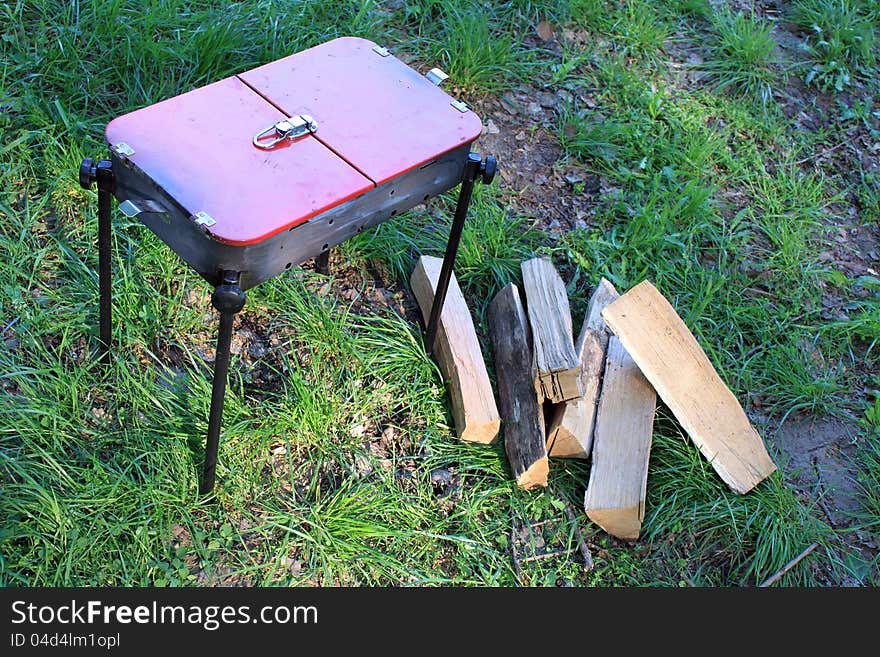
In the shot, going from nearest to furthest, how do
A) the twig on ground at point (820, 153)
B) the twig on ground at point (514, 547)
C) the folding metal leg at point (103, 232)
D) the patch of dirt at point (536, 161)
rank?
the folding metal leg at point (103, 232) → the twig on ground at point (514, 547) → the patch of dirt at point (536, 161) → the twig on ground at point (820, 153)

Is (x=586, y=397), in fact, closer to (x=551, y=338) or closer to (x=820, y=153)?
(x=551, y=338)

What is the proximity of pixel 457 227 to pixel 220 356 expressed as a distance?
942 millimetres

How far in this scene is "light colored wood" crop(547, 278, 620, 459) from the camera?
10.00ft

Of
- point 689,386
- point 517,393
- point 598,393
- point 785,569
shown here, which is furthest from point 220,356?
point 785,569

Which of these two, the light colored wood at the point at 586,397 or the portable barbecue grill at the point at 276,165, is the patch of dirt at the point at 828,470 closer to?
the light colored wood at the point at 586,397

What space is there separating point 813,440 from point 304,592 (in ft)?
6.56

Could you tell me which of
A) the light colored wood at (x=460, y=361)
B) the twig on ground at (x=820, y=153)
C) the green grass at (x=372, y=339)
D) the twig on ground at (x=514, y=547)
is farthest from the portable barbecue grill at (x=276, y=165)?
the twig on ground at (x=820, y=153)

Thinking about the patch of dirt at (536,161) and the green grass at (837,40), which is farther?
the green grass at (837,40)

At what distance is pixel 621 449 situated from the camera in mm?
3062

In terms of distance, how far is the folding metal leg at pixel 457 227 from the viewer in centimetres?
271

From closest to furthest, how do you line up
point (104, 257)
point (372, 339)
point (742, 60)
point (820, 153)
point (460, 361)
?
1. point (104, 257)
2. point (460, 361)
3. point (372, 339)
4. point (820, 153)
5. point (742, 60)

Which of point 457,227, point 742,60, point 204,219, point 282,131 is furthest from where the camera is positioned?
point 742,60

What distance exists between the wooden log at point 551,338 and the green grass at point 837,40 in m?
2.51

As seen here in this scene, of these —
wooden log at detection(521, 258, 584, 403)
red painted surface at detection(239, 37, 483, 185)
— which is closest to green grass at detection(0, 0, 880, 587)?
wooden log at detection(521, 258, 584, 403)
